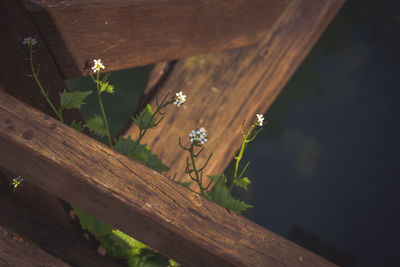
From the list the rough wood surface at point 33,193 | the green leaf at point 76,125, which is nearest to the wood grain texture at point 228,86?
the green leaf at point 76,125

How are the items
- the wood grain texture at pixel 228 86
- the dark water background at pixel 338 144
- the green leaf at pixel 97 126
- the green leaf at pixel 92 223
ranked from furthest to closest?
the dark water background at pixel 338 144
the wood grain texture at pixel 228 86
the green leaf at pixel 97 126
the green leaf at pixel 92 223

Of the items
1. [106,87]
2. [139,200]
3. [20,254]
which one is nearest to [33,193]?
[20,254]

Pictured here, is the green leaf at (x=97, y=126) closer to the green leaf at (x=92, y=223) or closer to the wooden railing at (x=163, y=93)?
the wooden railing at (x=163, y=93)

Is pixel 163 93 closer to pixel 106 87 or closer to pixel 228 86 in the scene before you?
pixel 228 86

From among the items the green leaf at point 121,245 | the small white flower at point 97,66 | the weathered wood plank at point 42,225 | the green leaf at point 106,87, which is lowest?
the weathered wood plank at point 42,225

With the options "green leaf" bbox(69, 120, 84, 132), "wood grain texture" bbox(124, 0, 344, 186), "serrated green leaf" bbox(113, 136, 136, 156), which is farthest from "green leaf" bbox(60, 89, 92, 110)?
"wood grain texture" bbox(124, 0, 344, 186)

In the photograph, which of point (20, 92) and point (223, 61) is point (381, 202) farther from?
point (20, 92)

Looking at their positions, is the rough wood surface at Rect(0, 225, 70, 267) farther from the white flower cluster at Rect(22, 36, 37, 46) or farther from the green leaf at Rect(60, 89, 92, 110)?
the white flower cluster at Rect(22, 36, 37, 46)
